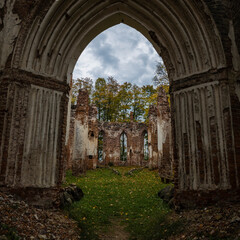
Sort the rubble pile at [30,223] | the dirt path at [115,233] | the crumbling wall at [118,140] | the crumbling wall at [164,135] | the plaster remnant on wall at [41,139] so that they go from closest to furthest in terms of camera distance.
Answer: the rubble pile at [30,223] < the dirt path at [115,233] < the plaster remnant on wall at [41,139] < the crumbling wall at [164,135] < the crumbling wall at [118,140]

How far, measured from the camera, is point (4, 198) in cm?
488

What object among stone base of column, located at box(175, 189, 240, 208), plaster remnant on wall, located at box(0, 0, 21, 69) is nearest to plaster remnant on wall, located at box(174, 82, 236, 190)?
stone base of column, located at box(175, 189, 240, 208)

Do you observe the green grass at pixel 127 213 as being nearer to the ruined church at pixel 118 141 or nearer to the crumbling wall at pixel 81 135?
the ruined church at pixel 118 141

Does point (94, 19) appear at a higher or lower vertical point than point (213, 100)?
higher

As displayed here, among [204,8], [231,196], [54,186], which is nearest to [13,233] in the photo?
[54,186]

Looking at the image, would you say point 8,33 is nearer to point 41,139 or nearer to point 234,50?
point 41,139

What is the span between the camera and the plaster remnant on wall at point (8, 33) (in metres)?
5.88

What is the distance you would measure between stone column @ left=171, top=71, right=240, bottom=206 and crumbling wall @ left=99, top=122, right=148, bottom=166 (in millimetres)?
21566

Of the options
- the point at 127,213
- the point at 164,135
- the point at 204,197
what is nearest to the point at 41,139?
the point at 127,213

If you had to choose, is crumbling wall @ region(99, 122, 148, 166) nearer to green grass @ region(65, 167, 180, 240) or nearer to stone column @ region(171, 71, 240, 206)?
green grass @ region(65, 167, 180, 240)

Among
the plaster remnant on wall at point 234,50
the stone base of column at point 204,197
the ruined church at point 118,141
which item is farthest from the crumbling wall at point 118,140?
the plaster remnant on wall at point 234,50

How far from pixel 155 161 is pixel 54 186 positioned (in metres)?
14.8

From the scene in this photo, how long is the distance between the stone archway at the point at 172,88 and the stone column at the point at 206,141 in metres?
0.02

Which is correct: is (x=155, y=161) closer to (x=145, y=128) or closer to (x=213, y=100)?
(x=145, y=128)
